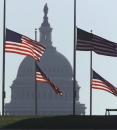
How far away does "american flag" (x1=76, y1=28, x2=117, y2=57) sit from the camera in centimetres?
5934

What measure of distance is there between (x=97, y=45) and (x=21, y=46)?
15.5ft

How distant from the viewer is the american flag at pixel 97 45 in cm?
5934

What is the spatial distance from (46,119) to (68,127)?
1618mm

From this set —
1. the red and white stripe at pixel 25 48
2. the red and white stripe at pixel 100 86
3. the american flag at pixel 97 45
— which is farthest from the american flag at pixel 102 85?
the red and white stripe at pixel 25 48

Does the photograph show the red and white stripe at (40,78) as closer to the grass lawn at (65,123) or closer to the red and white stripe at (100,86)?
the red and white stripe at (100,86)

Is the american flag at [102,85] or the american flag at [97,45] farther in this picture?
the american flag at [102,85]

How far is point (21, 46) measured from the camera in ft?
197

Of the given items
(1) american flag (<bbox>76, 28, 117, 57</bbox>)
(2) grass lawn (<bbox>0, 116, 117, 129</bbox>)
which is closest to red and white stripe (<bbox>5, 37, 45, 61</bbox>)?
(1) american flag (<bbox>76, 28, 117, 57</bbox>)

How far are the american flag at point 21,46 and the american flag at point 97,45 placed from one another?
283 centimetres

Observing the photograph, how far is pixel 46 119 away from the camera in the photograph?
45781 millimetres

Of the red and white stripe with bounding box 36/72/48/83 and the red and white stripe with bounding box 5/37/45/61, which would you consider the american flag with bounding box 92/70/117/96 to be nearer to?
the red and white stripe with bounding box 36/72/48/83

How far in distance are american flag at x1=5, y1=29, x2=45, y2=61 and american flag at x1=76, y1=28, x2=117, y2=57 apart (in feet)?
9.30

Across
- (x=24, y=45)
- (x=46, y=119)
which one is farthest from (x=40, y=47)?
(x=46, y=119)

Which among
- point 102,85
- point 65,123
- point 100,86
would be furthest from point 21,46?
point 65,123
